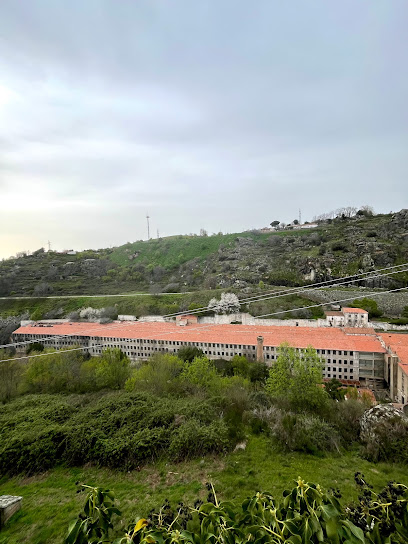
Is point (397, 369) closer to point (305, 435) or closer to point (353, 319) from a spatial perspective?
point (353, 319)

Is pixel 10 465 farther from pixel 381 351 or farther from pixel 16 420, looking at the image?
pixel 381 351

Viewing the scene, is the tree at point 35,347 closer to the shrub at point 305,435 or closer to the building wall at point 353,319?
the shrub at point 305,435

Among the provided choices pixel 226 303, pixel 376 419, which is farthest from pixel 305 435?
pixel 226 303

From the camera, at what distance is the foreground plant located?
160 centimetres

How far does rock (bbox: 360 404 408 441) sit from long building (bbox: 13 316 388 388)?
962 centimetres

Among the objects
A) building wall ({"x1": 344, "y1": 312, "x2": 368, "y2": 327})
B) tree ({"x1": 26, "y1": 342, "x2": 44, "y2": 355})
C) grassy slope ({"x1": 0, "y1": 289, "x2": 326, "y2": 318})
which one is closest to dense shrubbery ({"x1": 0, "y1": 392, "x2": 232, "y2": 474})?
tree ({"x1": 26, "y1": 342, "x2": 44, "y2": 355})

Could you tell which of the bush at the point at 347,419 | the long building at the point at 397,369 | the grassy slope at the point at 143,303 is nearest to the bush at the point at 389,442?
the bush at the point at 347,419

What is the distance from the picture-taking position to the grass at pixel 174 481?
17.0 feet

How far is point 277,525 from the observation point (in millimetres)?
1683

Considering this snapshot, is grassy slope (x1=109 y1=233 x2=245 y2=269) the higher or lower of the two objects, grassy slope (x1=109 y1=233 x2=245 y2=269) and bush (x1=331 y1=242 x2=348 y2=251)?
the higher

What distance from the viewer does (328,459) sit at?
258 inches

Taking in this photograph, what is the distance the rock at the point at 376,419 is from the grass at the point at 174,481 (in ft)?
2.26

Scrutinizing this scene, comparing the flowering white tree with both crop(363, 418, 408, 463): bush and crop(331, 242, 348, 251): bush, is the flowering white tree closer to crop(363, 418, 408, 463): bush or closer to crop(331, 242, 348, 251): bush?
crop(331, 242, 348, 251): bush

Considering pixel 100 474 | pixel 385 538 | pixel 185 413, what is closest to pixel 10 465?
pixel 100 474
